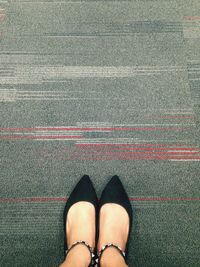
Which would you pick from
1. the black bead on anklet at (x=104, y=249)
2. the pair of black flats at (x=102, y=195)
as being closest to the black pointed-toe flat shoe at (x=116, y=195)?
the pair of black flats at (x=102, y=195)

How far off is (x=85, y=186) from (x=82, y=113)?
0.33 metres

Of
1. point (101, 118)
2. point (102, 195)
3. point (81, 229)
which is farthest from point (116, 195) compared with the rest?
point (101, 118)

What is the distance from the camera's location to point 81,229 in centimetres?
110

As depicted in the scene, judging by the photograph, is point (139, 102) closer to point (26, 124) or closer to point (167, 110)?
point (167, 110)

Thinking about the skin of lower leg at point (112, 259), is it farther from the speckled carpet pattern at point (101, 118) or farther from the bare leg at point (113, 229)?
the speckled carpet pattern at point (101, 118)

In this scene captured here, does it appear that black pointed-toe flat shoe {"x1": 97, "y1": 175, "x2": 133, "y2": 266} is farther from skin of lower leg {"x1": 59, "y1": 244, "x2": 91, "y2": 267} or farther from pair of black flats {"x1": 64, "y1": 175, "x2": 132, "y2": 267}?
skin of lower leg {"x1": 59, "y1": 244, "x2": 91, "y2": 267}

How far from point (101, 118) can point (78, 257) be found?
1.90 feet

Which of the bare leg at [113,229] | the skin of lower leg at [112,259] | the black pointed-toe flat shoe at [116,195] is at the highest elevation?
the black pointed-toe flat shoe at [116,195]

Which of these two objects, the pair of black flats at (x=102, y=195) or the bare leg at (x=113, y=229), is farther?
the pair of black flats at (x=102, y=195)

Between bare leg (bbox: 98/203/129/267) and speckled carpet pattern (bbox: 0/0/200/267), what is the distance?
0.18 ft

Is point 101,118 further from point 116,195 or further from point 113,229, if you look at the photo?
point 113,229

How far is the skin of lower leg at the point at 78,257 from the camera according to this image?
966mm

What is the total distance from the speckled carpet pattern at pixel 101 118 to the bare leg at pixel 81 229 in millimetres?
56

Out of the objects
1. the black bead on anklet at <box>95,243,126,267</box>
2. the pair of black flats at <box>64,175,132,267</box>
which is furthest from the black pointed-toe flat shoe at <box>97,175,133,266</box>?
the black bead on anklet at <box>95,243,126,267</box>
